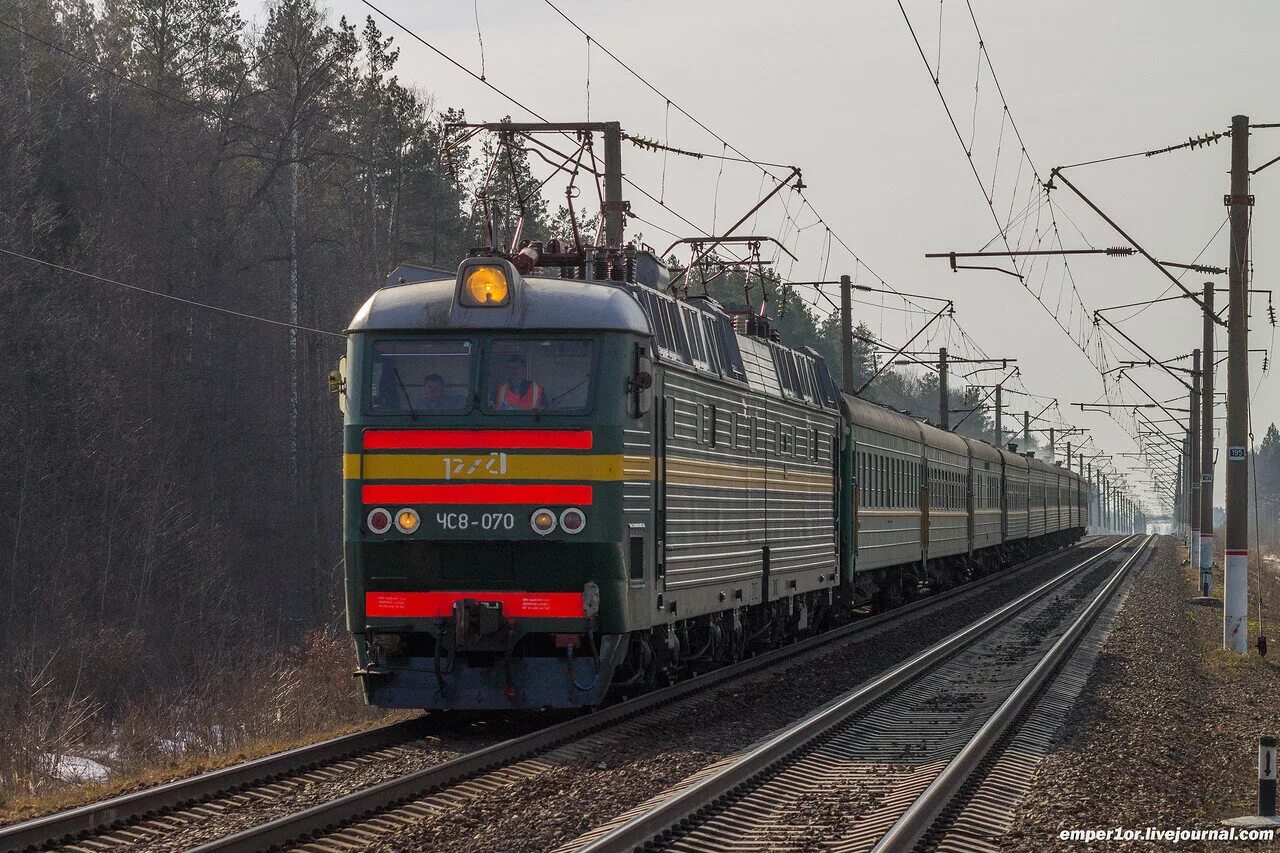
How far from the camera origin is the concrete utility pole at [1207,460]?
3438 centimetres

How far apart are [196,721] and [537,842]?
8.47 m

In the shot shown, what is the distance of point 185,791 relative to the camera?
8.95 metres

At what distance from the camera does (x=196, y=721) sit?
1566 centimetres

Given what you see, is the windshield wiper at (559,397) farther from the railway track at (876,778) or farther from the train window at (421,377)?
the railway track at (876,778)

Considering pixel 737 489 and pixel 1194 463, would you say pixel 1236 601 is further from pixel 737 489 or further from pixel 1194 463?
pixel 1194 463

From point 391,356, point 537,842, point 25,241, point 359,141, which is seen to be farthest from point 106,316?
point 537,842

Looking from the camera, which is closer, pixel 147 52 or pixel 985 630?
pixel 985 630

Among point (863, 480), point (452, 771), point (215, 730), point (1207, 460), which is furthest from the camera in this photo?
point (1207, 460)

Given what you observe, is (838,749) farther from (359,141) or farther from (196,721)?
(359,141)

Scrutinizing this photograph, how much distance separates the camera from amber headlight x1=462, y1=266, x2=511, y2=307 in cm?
1205

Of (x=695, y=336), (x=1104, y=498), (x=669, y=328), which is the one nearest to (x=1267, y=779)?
(x=669, y=328)

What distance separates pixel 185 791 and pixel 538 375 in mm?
4286

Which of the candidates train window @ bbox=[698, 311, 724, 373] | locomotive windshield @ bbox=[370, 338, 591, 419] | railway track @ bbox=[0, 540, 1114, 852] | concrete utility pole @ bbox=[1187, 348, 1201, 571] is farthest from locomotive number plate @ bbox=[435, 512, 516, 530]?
concrete utility pole @ bbox=[1187, 348, 1201, 571]

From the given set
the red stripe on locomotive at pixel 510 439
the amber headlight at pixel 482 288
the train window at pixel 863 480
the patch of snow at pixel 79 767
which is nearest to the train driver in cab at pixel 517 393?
the red stripe on locomotive at pixel 510 439
